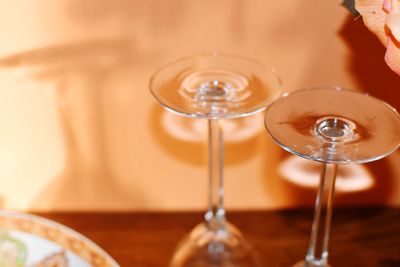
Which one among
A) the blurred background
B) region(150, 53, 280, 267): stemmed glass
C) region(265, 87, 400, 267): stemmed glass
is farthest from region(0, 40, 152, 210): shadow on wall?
region(265, 87, 400, 267): stemmed glass

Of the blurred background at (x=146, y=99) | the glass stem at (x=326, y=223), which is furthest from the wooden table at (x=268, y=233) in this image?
the glass stem at (x=326, y=223)

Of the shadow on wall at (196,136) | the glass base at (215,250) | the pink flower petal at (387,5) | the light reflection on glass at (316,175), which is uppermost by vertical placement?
the pink flower petal at (387,5)

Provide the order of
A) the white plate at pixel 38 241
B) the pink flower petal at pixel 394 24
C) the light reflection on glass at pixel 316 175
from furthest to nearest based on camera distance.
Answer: the light reflection on glass at pixel 316 175
the white plate at pixel 38 241
the pink flower petal at pixel 394 24

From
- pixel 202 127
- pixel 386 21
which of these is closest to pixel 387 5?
pixel 386 21

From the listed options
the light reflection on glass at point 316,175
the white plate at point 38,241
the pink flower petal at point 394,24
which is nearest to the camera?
the pink flower petal at point 394,24

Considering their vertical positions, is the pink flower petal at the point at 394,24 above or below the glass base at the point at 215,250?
above

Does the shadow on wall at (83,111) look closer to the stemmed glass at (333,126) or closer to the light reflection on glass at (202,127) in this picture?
the light reflection on glass at (202,127)

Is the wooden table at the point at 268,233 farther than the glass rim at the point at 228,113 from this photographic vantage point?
Yes

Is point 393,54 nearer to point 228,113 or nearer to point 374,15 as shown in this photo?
point 374,15
